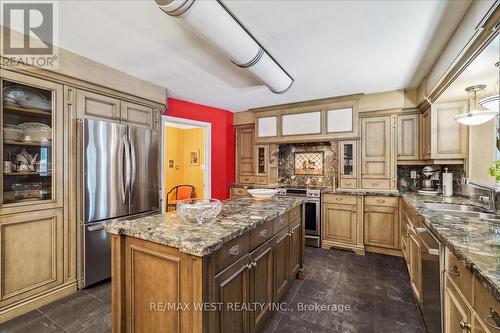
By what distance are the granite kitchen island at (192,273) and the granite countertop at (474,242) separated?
3.47ft

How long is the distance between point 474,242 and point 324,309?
1349 mm

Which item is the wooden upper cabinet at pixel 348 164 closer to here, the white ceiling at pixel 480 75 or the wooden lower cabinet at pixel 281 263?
the white ceiling at pixel 480 75

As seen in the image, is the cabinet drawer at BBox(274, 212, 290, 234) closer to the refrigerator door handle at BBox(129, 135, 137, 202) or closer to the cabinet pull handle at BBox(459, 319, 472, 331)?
the cabinet pull handle at BBox(459, 319, 472, 331)

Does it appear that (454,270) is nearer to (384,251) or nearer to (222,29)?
(222,29)

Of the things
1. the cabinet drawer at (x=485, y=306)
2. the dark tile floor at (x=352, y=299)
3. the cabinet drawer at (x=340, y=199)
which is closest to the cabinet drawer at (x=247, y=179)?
the cabinet drawer at (x=340, y=199)

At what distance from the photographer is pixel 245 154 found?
471 centimetres

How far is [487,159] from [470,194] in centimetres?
45

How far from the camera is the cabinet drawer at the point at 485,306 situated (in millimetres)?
799

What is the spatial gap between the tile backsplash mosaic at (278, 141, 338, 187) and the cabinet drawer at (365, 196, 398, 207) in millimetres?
756

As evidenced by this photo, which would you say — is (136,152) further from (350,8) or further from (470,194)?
(470,194)

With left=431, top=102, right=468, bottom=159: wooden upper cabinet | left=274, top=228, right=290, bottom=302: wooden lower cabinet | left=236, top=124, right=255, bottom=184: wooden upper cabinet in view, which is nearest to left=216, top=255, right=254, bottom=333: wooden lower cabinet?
left=274, top=228, right=290, bottom=302: wooden lower cabinet

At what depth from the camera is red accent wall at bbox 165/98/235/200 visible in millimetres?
4207

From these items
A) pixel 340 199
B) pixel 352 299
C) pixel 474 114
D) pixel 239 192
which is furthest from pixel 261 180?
pixel 474 114

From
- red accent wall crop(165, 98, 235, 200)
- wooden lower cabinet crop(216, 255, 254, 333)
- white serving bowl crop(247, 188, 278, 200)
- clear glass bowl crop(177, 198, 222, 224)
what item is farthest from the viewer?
red accent wall crop(165, 98, 235, 200)
